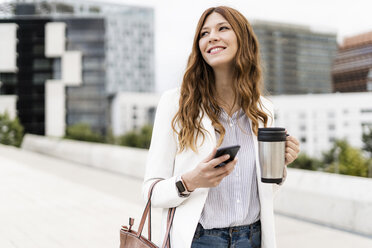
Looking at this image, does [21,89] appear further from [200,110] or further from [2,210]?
[200,110]

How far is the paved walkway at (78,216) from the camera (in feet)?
14.1

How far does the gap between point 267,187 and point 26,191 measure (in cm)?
669

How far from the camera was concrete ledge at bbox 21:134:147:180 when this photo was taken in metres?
9.27

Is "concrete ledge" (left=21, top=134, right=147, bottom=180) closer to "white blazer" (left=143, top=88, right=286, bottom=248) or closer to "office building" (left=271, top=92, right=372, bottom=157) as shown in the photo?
"white blazer" (left=143, top=88, right=286, bottom=248)

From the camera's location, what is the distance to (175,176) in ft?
4.52

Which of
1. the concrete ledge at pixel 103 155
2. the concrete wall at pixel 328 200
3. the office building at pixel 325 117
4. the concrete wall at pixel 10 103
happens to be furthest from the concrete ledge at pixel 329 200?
the office building at pixel 325 117

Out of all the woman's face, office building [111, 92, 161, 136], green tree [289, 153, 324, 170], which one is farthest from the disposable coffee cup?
office building [111, 92, 161, 136]

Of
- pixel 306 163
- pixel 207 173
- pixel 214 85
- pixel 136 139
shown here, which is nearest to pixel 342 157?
pixel 306 163

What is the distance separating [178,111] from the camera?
4.74 ft

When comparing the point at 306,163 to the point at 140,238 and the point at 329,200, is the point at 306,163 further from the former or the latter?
the point at 140,238

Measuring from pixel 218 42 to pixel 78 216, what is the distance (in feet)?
14.6

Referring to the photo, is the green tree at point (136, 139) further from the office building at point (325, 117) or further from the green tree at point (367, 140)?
the office building at point (325, 117)

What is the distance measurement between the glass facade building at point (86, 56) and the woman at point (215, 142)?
64.0m

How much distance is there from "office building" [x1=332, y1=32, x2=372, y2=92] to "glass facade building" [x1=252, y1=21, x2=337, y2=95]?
13.4 ft
